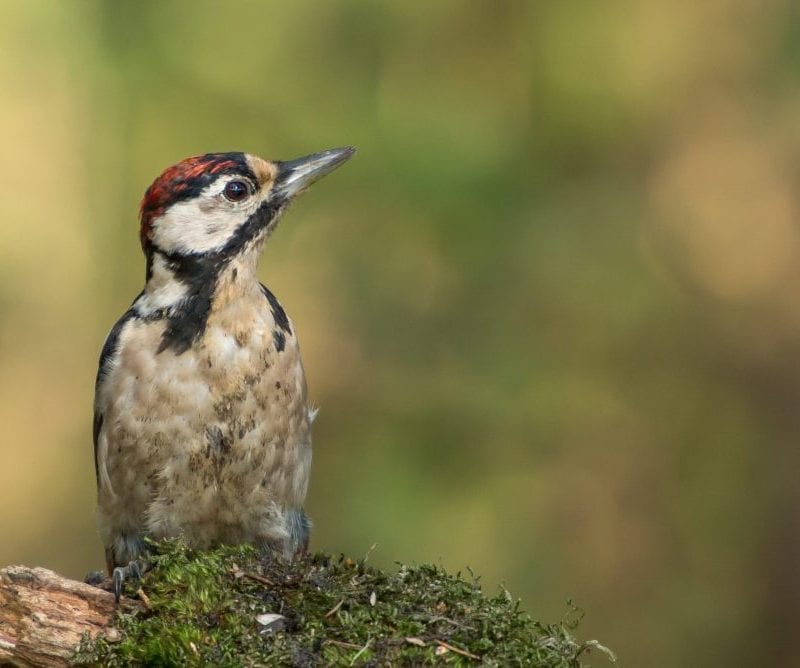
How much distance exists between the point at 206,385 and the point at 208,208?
0.68 metres

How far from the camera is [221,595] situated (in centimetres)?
369

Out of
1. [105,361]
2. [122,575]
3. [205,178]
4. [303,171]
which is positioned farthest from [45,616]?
[303,171]

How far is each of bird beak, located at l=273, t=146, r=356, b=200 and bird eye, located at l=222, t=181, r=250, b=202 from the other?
0.46 feet

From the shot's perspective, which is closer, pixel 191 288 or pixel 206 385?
pixel 206 385

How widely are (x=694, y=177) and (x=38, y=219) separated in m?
3.97

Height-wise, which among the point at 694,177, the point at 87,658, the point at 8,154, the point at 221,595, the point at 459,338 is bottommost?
the point at 87,658

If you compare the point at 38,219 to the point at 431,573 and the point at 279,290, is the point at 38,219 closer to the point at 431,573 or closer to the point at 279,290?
the point at 279,290

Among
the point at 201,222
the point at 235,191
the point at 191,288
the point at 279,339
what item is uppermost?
the point at 235,191

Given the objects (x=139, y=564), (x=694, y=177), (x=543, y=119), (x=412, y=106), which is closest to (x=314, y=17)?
(x=412, y=106)

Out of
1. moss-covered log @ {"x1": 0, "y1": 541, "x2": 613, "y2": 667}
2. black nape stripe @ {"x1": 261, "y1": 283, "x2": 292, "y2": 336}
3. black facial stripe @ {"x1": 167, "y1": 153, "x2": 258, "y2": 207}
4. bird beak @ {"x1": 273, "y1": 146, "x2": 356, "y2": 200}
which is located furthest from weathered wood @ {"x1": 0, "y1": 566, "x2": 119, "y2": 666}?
bird beak @ {"x1": 273, "y1": 146, "x2": 356, "y2": 200}

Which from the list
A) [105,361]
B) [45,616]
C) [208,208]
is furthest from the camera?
[105,361]

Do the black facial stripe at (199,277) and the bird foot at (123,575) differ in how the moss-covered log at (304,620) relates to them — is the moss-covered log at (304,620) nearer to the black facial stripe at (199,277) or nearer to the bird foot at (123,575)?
the bird foot at (123,575)

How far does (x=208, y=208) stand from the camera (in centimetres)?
480

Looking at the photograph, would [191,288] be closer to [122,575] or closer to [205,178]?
[205,178]
